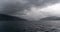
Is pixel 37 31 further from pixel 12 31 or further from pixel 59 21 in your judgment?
pixel 59 21

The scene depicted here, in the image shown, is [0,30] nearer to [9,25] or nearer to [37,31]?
[9,25]

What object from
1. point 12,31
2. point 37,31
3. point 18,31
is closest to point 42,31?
point 37,31

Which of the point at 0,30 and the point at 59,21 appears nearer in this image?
the point at 0,30

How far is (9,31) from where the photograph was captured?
A: 82.7ft

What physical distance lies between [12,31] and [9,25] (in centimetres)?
775

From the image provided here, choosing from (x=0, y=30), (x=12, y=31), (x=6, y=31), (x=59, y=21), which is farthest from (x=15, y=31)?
(x=59, y=21)

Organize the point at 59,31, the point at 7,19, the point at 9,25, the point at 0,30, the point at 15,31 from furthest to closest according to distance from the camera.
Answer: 1. the point at 7,19
2. the point at 9,25
3. the point at 15,31
4. the point at 0,30
5. the point at 59,31

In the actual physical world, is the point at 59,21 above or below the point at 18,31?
above

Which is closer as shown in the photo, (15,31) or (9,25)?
(15,31)

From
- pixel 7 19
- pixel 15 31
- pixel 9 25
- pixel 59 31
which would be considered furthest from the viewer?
pixel 7 19

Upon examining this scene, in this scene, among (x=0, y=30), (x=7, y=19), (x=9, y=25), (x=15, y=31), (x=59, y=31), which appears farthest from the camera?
(x=7, y=19)

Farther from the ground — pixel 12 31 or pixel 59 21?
pixel 59 21

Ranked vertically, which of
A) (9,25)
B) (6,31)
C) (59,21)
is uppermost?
(59,21)

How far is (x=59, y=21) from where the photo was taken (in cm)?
3241
